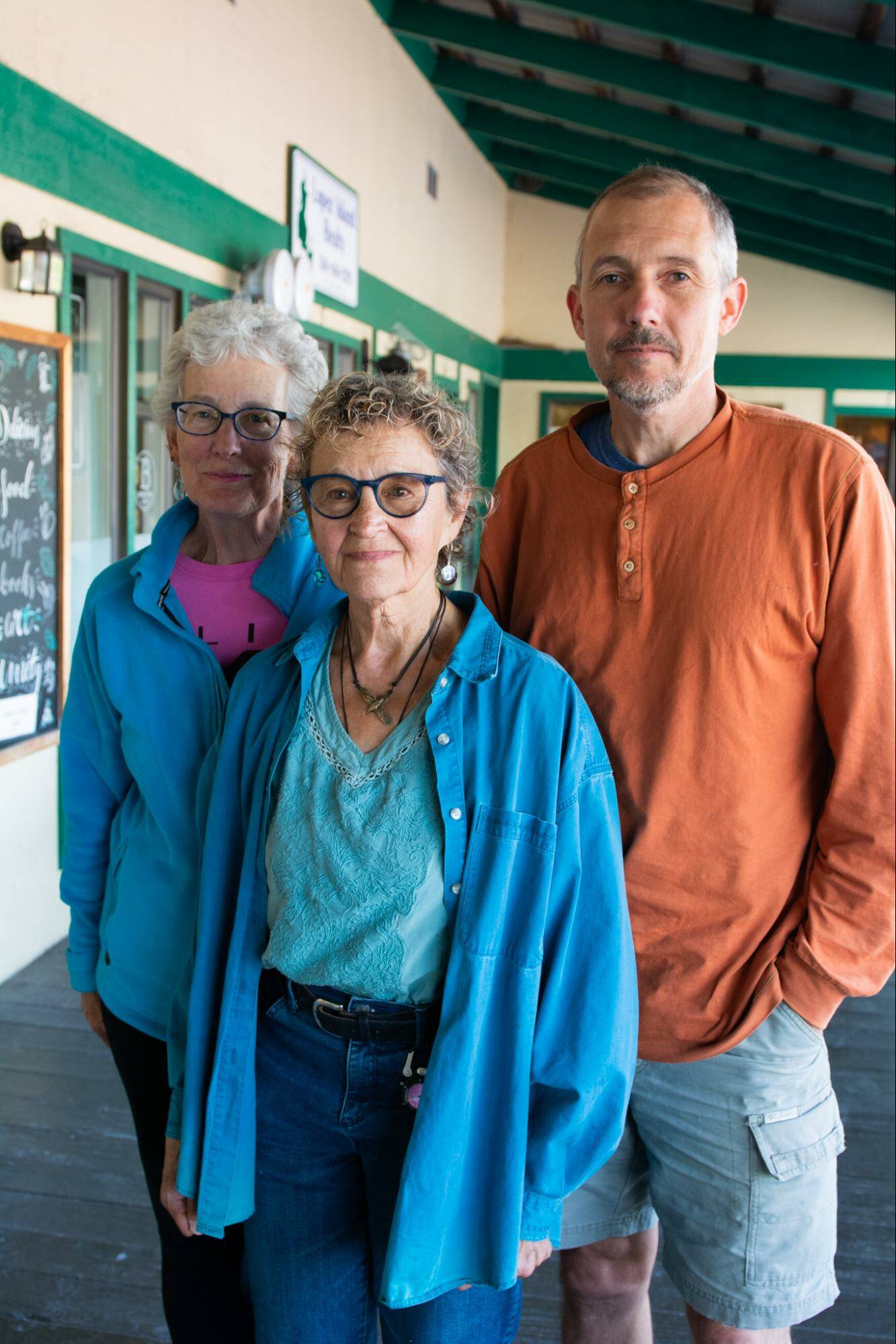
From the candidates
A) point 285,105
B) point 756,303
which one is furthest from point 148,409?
point 756,303

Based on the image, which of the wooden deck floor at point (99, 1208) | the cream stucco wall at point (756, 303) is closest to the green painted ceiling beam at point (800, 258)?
the cream stucco wall at point (756, 303)

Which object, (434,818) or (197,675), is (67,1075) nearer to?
(197,675)

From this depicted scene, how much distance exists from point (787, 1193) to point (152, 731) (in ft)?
3.61

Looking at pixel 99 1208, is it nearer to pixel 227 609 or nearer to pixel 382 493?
pixel 227 609

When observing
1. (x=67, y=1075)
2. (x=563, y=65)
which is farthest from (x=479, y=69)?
(x=67, y=1075)

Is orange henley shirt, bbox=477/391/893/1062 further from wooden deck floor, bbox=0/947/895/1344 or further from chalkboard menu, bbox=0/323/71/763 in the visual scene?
chalkboard menu, bbox=0/323/71/763

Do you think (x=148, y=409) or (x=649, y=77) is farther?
(x=649, y=77)

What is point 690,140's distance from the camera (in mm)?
8008

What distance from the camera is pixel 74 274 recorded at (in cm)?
403

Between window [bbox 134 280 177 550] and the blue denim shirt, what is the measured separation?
3405mm

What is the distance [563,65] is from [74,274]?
4590 mm

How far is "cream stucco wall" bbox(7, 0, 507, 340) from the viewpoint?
3.94m

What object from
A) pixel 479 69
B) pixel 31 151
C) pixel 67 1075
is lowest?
pixel 67 1075

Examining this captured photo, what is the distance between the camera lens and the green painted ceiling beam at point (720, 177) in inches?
346
